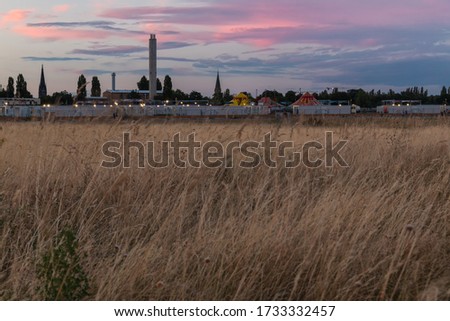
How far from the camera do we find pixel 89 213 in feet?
18.6

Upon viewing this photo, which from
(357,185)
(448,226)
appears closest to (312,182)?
(357,185)

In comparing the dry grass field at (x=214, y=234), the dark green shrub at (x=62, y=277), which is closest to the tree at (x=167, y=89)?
the dry grass field at (x=214, y=234)

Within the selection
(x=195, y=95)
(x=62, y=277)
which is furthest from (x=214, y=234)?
(x=195, y=95)

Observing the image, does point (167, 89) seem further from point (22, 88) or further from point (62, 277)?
point (62, 277)

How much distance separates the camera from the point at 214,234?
181 inches

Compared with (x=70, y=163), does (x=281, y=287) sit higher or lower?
lower

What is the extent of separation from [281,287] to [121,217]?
6.75 ft

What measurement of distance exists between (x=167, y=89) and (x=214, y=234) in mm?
121765

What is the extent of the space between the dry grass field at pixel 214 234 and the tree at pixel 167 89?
4429 inches

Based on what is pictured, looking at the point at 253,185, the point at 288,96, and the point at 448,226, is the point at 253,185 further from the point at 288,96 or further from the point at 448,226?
the point at 288,96

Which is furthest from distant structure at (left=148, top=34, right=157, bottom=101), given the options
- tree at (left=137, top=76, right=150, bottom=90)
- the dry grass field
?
the dry grass field

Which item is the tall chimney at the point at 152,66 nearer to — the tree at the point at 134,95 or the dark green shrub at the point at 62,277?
the tree at the point at 134,95

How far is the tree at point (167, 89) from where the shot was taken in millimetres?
119081

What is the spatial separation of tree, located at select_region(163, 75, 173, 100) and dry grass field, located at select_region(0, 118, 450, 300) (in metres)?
112
